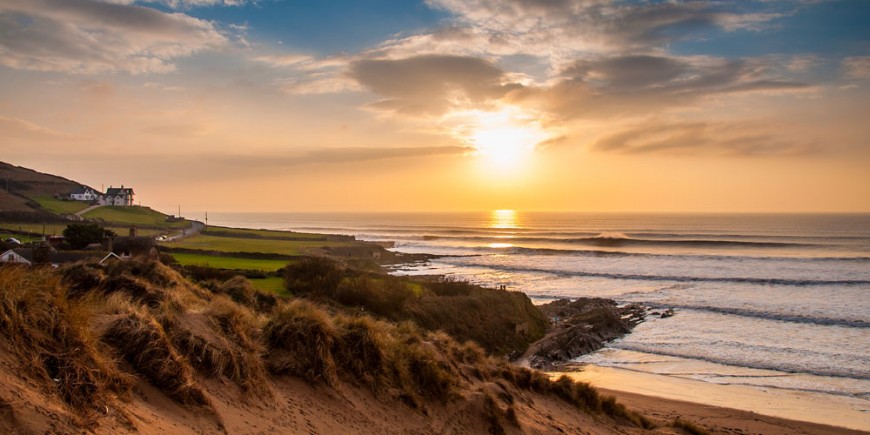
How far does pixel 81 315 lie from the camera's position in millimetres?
7914

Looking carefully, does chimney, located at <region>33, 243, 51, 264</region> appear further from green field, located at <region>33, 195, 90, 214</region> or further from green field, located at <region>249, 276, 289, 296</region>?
green field, located at <region>33, 195, 90, 214</region>

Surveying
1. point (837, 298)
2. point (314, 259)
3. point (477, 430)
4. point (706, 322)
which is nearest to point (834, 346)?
point (706, 322)

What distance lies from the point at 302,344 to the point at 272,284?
25.1m

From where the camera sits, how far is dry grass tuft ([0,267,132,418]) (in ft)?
21.9

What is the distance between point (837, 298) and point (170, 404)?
48147mm

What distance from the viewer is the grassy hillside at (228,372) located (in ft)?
22.3

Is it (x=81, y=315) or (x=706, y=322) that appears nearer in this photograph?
(x=81, y=315)

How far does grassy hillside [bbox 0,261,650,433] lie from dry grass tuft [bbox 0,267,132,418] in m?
0.02

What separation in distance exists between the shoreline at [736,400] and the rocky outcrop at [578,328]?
2912mm

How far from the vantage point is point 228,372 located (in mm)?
9703

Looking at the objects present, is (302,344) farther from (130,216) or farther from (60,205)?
(60,205)

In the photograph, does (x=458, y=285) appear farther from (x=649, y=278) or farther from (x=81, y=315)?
(x=649, y=278)

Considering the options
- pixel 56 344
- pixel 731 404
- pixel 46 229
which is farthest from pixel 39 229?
pixel 731 404

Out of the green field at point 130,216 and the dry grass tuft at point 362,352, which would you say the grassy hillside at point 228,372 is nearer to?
the dry grass tuft at point 362,352
